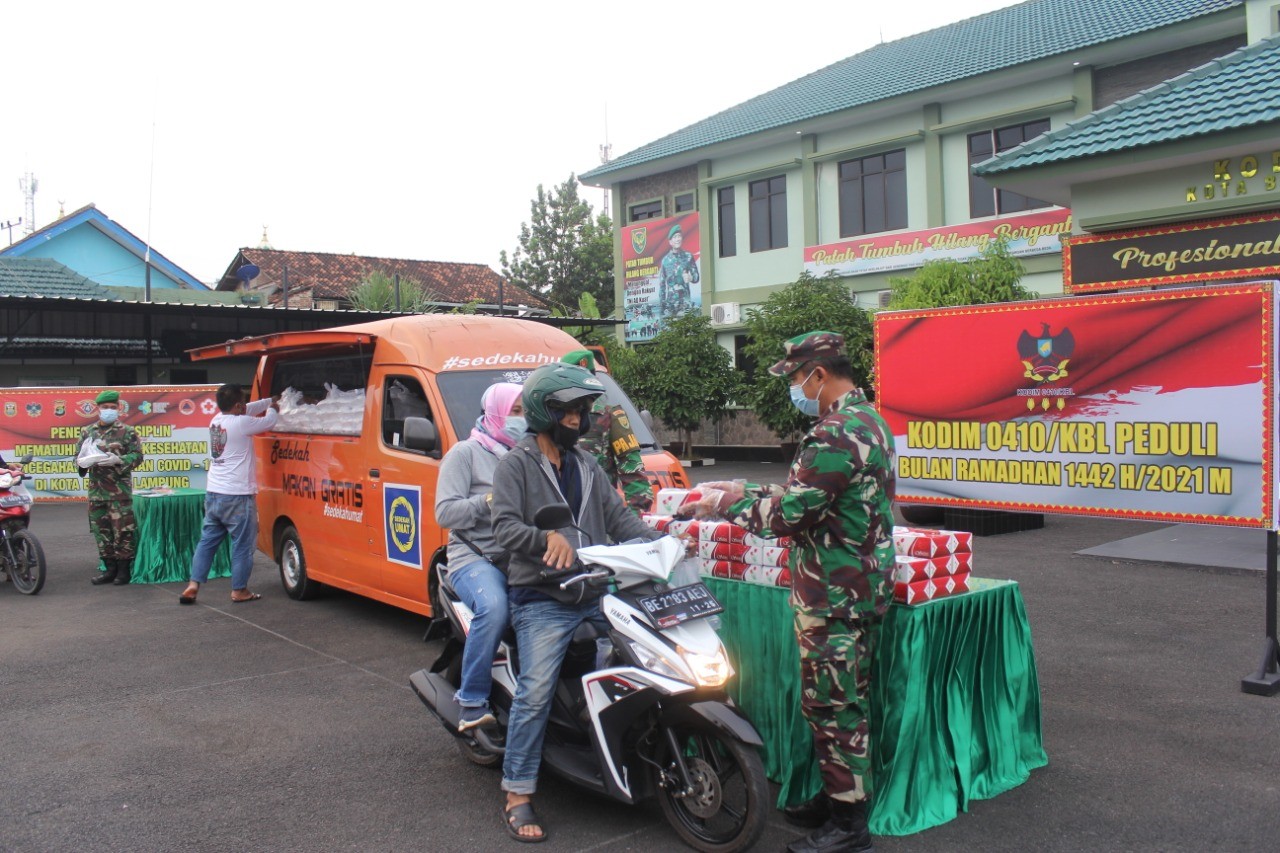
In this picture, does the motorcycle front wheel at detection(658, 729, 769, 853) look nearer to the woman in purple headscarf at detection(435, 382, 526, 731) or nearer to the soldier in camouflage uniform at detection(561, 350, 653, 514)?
the woman in purple headscarf at detection(435, 382, 526, 731)

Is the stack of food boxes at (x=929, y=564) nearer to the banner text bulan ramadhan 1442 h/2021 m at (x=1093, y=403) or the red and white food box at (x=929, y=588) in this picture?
the red and white food box at (x=929, y=588)

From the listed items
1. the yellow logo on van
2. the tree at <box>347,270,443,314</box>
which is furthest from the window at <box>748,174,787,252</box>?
the yellow logo on van

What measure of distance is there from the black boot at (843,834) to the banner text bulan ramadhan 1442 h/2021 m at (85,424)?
43.0 feet

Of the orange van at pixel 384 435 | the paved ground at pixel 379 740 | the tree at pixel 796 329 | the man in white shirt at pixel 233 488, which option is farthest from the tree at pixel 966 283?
the man in white shirt at pixel 233 488

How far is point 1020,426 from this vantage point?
24.5 feet

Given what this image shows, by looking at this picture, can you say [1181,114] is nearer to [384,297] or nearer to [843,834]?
[843,834]

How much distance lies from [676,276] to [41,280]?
53.9 ft

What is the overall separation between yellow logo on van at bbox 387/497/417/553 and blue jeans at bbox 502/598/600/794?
336 cm

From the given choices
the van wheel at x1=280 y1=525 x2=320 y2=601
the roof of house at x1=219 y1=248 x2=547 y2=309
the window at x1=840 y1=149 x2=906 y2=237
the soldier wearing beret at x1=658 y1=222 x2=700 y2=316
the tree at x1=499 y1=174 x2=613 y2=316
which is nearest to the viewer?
the van wheel at x1=280 y1=525 x2=320 y2=601

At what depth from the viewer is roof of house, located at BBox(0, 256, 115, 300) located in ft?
80.1

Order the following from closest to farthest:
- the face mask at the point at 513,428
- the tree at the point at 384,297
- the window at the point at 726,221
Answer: the face mask at the point at 513,428, the tree at the point at 384,297, the window at the point at 726,221

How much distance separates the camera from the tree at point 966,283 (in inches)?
674

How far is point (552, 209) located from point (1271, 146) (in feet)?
175

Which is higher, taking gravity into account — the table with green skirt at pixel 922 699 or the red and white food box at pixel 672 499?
the red and white food box at pixel 672 499
